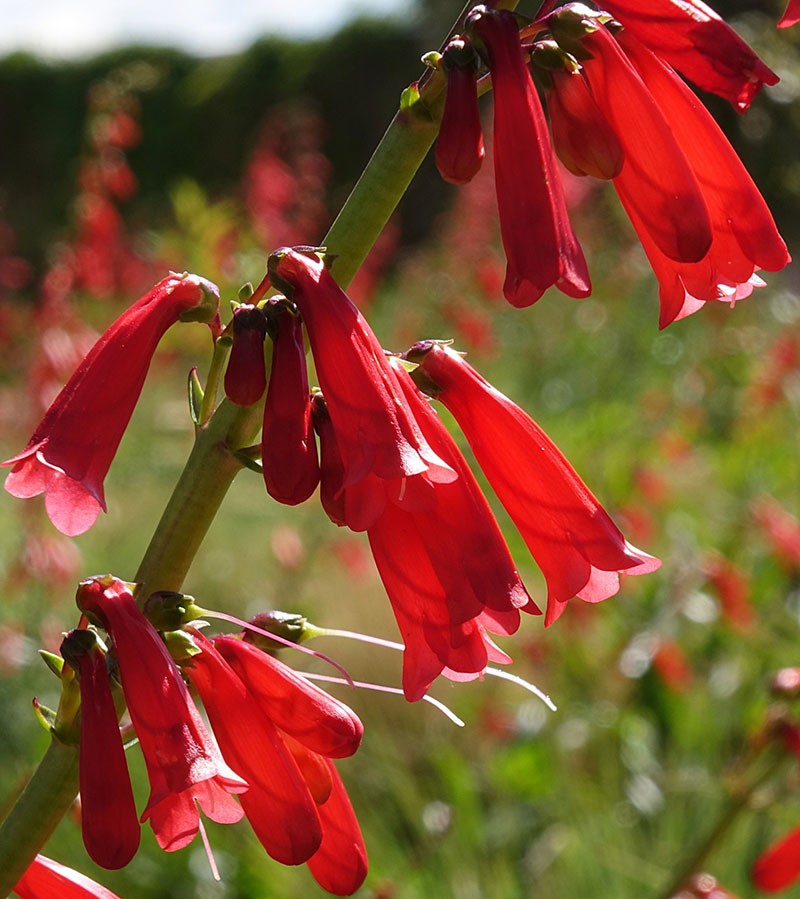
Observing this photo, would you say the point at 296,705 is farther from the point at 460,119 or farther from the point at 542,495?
the point at 460,119

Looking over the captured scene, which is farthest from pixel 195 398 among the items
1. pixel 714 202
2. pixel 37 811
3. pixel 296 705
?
pixel 714 202

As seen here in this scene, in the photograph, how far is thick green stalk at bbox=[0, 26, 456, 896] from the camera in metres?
1.16

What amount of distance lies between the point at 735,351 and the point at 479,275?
1.97 m

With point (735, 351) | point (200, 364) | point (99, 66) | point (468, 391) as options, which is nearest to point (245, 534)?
point (200, 364)

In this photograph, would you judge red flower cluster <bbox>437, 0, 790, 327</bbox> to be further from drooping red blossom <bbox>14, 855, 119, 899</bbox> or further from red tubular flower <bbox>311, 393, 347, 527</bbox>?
drooping red blossom <bbox>14, 855, 119, 899</bbox>

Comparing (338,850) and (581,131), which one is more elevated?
(581,131)

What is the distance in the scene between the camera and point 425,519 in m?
1.16

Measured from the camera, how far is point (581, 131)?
1.15 metres

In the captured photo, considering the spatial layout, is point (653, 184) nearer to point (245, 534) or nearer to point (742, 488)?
point (742, 488)

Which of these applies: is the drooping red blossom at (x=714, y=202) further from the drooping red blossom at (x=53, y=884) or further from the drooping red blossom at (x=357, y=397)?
the drooping red blossom at (x=53, y=884)

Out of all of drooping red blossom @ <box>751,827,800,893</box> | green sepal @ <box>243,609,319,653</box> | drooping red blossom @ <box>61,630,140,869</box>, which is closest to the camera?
Answer: drooping red blossom @ <box>61,630,140,869</box>

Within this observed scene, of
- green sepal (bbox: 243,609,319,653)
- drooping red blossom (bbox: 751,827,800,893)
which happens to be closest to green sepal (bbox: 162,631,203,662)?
green sepal (bbox: 243,609,319,653)

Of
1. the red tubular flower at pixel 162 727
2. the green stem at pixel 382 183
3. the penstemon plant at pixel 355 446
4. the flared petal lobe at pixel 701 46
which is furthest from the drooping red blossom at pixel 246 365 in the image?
the flared petal lobe at pixel 701 46

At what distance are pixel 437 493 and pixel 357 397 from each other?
0.14 meters
